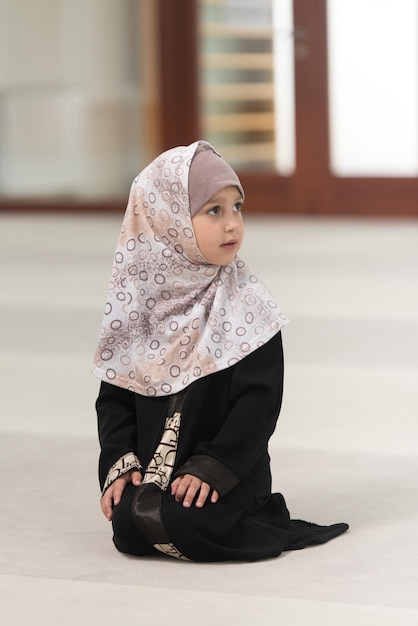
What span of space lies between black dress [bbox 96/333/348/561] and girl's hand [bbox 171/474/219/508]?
0.04ft

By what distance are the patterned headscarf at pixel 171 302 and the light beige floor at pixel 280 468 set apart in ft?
1.35

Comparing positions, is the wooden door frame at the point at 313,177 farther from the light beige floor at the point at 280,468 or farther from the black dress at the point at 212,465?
the black dress at the point at 212,465

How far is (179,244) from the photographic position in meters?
2.81

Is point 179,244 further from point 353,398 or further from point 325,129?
point 325,129

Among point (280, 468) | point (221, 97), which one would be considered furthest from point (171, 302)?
point (221, 97)

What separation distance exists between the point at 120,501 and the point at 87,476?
2.47 ft

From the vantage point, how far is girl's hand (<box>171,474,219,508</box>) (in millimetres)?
2732

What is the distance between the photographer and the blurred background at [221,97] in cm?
1038

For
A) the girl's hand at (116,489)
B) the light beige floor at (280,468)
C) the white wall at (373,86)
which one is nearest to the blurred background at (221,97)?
the white wall at (373,86)

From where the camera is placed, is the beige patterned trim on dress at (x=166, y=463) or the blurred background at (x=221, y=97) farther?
the blurred background at (x=221, y=97)

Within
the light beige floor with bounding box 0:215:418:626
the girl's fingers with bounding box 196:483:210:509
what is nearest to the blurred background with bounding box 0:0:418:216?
the light beige floor with bounding box 0:215:418:626

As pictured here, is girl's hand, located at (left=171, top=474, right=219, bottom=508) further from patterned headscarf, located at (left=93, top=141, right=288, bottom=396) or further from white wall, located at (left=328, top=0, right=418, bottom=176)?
white wall, located at (left=328, top=0, right=418, bottom=176)

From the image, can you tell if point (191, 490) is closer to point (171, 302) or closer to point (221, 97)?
point (171, 302)

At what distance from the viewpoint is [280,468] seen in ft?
11.9
